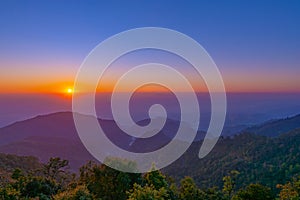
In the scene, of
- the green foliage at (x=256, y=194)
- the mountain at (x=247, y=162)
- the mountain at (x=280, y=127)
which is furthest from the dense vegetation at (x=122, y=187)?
the mountain at (x=280, y=127)

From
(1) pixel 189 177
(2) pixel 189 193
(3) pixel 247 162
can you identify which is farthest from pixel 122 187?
(3) pixel 247 162

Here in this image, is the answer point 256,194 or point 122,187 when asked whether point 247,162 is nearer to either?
point 256,194

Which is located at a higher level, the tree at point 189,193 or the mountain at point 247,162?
Result: the tree at point 189,193

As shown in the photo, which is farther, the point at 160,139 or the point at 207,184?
the point at 160,139

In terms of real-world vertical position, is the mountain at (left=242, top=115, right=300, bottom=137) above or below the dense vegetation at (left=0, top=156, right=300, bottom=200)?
below

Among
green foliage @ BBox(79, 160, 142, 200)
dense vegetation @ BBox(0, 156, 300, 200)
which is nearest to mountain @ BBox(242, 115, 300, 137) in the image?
dense vegetation @ BBox(0, 156, 300, 200)

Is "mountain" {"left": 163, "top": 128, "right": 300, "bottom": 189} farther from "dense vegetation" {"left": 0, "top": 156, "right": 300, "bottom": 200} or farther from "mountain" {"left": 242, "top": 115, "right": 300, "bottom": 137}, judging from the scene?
"mountain" {"left": 242, "top": 115, "right": 300, "bottom": 137}

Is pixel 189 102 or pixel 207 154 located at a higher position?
pixel 189 102

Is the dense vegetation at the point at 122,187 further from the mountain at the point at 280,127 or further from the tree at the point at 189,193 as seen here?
the mountain at the point at 280,127

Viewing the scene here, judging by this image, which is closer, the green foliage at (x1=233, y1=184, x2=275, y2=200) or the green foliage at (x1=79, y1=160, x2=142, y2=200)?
the green foliage at (x1=233, y1=184, x2=275, y2=200)

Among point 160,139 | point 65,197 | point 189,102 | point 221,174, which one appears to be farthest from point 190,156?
point 65,197

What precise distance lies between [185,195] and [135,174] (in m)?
5.02

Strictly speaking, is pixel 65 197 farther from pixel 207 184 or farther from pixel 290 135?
pixel 290 135

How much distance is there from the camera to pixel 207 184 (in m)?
73.9
